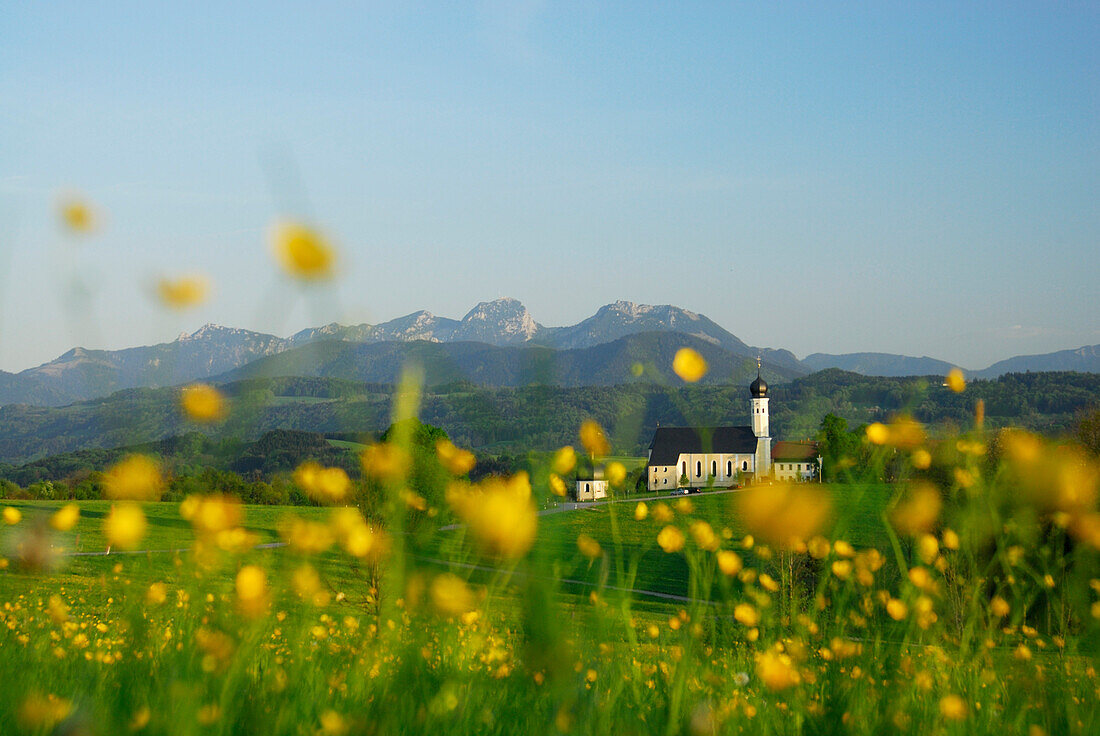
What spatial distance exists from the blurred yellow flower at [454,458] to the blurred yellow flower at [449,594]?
297mm

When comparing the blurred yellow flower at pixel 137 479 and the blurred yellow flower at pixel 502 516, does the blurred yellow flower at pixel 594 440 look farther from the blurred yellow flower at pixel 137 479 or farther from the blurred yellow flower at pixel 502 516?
the blurred yellow flower at pixel 137 479

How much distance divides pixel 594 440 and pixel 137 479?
107cm

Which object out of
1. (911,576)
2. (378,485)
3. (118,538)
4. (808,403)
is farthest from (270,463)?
(911,576)

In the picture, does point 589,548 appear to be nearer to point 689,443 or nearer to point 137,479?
point 137,479

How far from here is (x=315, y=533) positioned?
2.00 m

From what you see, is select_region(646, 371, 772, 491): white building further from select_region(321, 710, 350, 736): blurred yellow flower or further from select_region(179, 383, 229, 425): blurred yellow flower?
select_region(321, 710, 350, 736): blurred yellow flower

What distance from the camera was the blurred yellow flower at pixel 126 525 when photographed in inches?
76.0

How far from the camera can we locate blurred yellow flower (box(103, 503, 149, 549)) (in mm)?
1930

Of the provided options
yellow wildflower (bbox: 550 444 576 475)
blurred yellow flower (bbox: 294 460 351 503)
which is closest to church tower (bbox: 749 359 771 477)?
blurred yellow flower (bbox: 294 460 351 503)

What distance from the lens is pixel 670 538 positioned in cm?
229

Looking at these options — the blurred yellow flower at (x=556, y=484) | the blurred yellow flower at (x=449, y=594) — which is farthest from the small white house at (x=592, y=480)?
the blurred yellow flower at (x=449, y=594)

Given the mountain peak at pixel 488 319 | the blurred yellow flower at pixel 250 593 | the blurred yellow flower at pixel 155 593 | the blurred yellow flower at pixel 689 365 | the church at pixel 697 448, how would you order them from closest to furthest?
the blurred yellow flower at pixel 250 593 → the blurred yellow flower at pixel 689 365 → the blurred yellow flower at pixel 155 593 → the mountain peak at pixel 488 319 → the church at pixel 697 448

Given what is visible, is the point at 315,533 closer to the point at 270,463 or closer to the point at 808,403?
the point at 270,463

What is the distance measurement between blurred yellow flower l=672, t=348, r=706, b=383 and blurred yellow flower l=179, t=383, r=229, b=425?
3.76 ft
